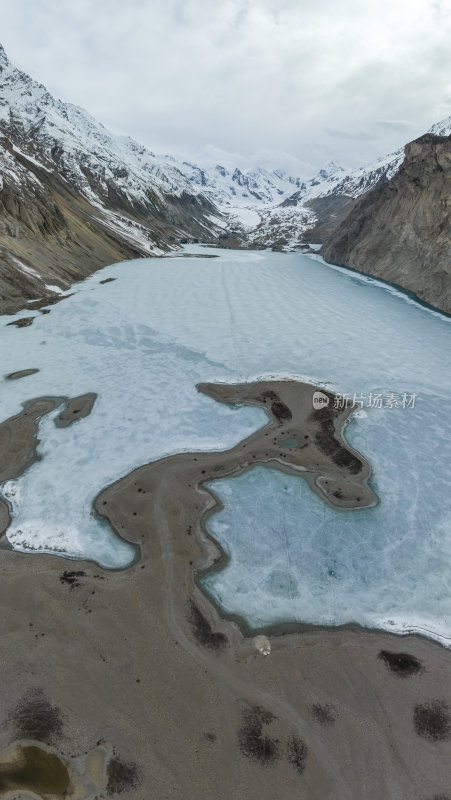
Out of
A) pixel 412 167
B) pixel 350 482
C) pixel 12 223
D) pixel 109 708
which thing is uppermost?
pixel 412 167

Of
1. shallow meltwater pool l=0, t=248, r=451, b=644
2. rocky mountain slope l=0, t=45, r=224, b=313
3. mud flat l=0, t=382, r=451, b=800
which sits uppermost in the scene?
rocky mountain slope l=0, t=45, r=224, b=313

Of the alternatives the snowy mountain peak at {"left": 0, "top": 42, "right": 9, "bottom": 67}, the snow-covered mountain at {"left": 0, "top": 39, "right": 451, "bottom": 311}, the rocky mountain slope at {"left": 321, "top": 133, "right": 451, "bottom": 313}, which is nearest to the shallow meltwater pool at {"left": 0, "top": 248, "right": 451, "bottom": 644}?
the snow-covered mountain at {"left": 0, "top": 39, "right": 451, "bottom": 311}

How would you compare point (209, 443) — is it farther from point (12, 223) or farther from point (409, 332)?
point (12, 223)

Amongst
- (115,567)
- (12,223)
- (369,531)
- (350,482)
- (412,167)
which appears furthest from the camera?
(412,167)

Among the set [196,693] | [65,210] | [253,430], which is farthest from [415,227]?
[196,693]

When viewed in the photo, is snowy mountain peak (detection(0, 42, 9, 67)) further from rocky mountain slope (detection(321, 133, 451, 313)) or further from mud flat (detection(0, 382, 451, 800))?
mud flat (detection(0, 382, 451, 800))

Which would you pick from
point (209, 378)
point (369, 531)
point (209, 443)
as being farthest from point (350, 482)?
point (209, 378)

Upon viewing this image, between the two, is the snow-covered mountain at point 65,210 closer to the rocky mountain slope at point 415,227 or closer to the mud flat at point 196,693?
the mud flat at point 196,693
